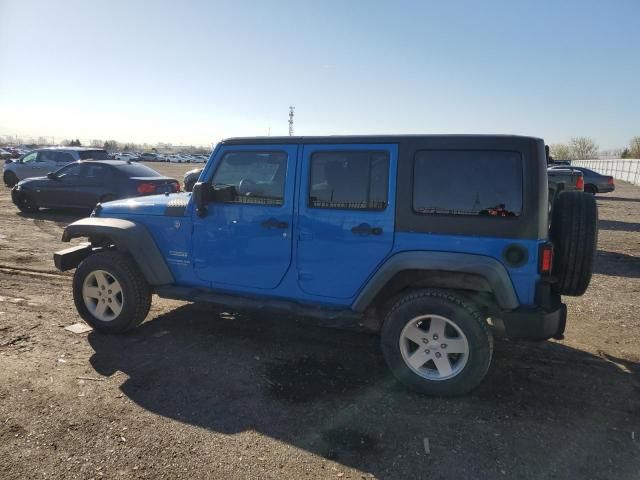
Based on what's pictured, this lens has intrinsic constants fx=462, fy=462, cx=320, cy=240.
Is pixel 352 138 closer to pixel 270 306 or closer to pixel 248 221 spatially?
pixel 248 221

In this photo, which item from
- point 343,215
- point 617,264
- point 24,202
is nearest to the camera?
point 343,215

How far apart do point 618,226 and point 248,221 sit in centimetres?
1267

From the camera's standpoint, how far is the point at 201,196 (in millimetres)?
4211

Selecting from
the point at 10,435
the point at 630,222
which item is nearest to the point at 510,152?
the point at 10,435

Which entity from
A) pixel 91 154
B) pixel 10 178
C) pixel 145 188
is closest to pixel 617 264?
pixel 145 188

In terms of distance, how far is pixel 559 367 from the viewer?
411cm

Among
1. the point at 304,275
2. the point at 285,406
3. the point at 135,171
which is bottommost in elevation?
the point at 285,406

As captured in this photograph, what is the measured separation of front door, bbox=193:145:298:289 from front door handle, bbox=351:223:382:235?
1.97 ft

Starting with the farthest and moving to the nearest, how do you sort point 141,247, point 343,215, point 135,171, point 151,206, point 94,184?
point 94,184 < point 135,171 < point 151,206 < point 141,247 < point 343,215

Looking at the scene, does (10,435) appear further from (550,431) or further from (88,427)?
(550,431)

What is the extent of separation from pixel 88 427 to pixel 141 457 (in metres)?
0.56

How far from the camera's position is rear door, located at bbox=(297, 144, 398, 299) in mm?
3711

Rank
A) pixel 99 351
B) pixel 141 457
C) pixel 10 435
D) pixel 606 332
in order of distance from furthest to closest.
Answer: pixel 606 332
pixel 99 351
pixel 10 435
pixel 141 457

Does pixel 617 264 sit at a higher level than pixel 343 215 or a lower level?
lower
